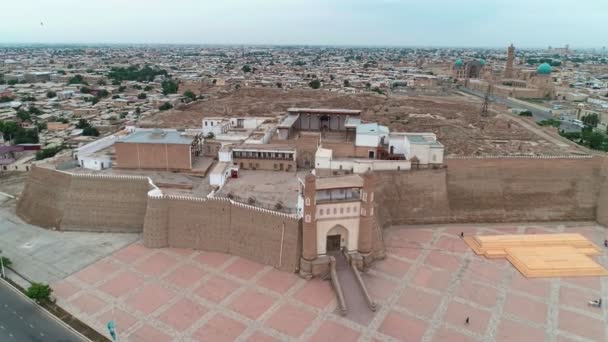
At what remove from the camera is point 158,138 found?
1404 inches

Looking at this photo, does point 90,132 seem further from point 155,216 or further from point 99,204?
point 155,216

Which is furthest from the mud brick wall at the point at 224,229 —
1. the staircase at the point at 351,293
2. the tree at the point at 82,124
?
the tree at the point at 82,124

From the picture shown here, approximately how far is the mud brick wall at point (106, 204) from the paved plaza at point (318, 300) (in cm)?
311

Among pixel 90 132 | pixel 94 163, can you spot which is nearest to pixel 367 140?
pixel 94 163

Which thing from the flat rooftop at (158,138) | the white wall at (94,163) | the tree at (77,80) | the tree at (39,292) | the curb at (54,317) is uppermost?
the tree at (77,80)

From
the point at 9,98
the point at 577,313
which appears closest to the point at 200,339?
the point at 577,313

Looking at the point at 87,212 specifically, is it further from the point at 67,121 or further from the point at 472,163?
the point at 67,121

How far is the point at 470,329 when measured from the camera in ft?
70.4

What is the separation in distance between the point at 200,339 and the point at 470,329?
1331 centimetres

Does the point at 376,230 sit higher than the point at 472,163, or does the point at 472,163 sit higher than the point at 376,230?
the point at 472,163

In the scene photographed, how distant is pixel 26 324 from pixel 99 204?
35.9 feet

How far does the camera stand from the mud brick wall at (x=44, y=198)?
32159 mm

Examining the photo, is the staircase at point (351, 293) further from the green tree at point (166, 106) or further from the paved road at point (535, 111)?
the green tree at point (166, 106)

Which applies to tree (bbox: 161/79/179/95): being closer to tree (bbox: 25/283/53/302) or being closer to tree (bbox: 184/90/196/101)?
tree (bbox: 184/90/196/101)
